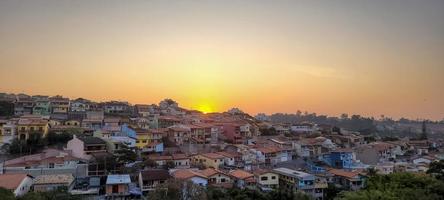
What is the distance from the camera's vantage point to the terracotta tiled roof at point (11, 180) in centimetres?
1569

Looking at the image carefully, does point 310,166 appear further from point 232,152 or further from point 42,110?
point 42,110

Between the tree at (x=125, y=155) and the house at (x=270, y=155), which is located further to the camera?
the house at (x=270, y=155)

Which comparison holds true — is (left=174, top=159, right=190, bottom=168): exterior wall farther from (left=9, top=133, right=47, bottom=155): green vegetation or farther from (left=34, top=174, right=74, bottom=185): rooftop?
(left=9, top=133, right=47, bottom=155): green vegetation

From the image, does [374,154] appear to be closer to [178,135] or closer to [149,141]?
[178,135]

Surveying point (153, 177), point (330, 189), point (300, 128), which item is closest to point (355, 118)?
point (300, 128)

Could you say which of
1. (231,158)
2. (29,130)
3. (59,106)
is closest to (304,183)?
(231,158)

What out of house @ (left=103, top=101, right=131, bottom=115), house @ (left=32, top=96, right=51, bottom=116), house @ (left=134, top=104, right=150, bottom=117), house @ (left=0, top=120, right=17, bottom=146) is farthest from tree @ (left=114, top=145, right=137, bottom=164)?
house @ (left=103, top=101, right=131, bottom=115)

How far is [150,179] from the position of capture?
1925 cm

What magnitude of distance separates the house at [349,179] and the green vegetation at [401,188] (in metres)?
6.98

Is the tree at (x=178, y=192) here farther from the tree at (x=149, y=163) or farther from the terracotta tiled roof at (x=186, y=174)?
the tree at (x=149, y=163)

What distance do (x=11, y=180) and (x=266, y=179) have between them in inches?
532

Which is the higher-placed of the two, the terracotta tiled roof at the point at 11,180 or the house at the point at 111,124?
the house at the point at 111,124

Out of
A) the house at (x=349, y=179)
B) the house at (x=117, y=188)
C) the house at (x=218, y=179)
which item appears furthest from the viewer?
the house at (x=349, y=179)

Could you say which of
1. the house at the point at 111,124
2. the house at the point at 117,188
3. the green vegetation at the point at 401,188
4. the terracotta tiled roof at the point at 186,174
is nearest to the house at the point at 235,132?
the house at the point at 111,124
